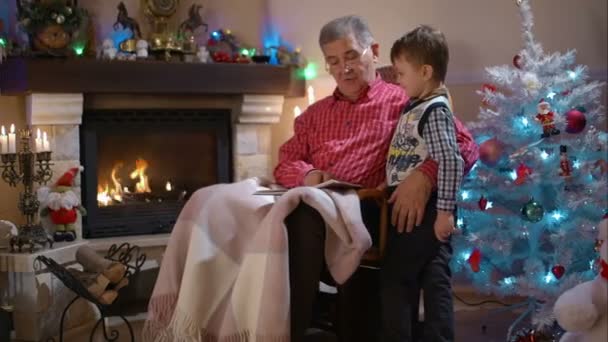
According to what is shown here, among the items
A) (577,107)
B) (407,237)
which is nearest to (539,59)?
(577,107)

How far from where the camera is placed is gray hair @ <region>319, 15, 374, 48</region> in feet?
8.04

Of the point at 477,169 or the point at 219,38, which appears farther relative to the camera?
the point at 219,38

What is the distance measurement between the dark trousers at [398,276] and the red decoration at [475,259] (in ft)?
2.23

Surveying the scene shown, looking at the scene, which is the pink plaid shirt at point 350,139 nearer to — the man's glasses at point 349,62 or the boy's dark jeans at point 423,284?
the man's glasses at point 349,62

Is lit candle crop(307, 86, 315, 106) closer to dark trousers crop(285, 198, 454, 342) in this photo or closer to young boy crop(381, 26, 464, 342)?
young boy crop(381, 26, 464, 342)

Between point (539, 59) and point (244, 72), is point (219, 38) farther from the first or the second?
point (539, 59)

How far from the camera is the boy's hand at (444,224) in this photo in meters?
2.13

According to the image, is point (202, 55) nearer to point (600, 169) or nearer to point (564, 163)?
point (564, 163)

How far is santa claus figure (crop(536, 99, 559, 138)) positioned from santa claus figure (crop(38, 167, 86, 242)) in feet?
6.24

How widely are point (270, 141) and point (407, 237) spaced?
1.72 meters

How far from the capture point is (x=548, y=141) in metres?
2.72

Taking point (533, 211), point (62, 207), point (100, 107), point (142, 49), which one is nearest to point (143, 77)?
point (142, 49)

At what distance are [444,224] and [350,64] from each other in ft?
2.11

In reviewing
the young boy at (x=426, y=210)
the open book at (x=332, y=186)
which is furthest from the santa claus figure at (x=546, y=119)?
the open book at (x=332, y=186)
